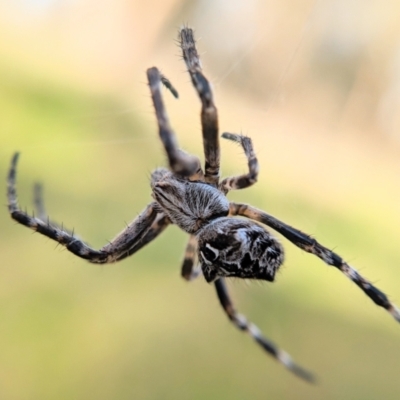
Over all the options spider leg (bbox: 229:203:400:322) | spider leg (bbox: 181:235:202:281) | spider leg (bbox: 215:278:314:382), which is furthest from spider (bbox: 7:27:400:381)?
spider leg (bbox: 215:278:314:382)

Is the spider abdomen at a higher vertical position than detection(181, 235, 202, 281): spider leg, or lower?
higher

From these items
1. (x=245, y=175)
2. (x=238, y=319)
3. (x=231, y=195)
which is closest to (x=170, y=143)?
(x=245, y=175)

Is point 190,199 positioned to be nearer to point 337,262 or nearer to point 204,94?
point 204,94

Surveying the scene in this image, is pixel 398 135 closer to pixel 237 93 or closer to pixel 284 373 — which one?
pixel 237 93

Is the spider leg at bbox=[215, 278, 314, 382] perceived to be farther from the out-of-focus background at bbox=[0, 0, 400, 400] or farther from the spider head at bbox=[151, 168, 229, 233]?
the out-of-focus background at bbox=[0, 0, 400, 400]

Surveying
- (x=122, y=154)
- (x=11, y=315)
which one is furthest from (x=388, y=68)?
(x=11, y=315)
